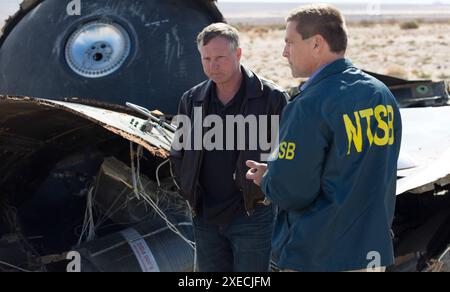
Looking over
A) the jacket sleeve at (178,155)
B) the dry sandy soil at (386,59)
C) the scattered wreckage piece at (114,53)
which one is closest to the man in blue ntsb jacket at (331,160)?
the jacket sleeve at (178,155)

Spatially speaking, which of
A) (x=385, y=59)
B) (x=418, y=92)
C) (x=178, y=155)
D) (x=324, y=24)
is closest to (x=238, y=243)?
(x=178, y=155)

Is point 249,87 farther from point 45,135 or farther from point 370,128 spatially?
point 45,135

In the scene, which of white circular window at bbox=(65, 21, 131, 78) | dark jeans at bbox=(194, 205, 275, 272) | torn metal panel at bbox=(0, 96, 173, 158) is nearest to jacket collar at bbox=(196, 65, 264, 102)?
torn metal panel at bbox=(0, 96, 173, 158)

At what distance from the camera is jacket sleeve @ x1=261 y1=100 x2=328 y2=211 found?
279 cm

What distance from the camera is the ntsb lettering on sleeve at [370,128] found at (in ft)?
9.24

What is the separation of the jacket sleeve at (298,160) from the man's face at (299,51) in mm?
186

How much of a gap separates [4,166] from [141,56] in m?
1.56

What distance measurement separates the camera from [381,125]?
9.47 ft

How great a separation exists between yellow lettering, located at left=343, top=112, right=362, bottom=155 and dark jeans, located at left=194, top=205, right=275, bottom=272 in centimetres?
99

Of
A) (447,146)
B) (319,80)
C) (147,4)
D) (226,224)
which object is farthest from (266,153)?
(147,4)

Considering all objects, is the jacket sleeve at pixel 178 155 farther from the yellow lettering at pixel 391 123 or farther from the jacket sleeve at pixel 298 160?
the yellow lettering at pixel 391 123

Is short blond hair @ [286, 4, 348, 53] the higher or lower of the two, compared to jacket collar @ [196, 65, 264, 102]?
higher

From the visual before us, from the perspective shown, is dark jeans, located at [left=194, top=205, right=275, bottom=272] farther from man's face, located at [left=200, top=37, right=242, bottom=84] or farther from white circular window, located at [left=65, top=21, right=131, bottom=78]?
white circular window, located at [left=65, top=21, right=131, bottom=78]

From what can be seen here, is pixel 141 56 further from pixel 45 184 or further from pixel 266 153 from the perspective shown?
pixel 266 153
